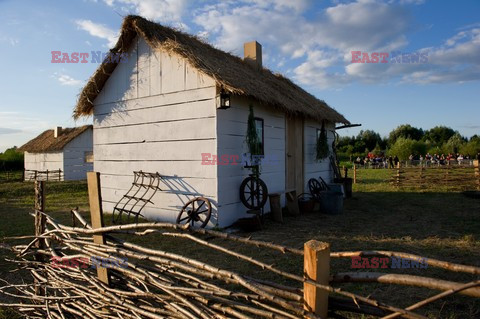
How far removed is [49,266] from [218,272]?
2086 millimetres

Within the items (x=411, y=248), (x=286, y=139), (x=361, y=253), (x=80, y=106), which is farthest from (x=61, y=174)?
(x=361, y=253)

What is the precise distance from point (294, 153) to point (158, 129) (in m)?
4.08

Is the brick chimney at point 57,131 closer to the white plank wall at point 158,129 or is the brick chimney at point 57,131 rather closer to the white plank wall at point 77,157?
the white plank wall at point 77,157

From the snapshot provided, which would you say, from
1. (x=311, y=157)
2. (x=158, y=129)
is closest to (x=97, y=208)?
(x=158, y=129)

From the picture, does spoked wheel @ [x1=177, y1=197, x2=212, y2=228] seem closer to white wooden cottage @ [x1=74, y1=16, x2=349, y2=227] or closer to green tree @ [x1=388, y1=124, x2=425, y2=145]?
white wooden cottage @ [x1=74, y1=16, x2=349, y2=227]

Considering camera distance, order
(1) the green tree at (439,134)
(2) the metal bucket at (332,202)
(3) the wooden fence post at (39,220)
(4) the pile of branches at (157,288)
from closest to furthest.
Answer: (4) the pile of branches at (157,288) < (3) the wooden fence post at (39,220) < (2) the metal bucket at (332,202) < (1) the green tree at (439,134)

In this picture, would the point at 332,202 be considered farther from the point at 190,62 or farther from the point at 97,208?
the point at 97,208

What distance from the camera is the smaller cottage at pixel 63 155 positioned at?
71.0 feet

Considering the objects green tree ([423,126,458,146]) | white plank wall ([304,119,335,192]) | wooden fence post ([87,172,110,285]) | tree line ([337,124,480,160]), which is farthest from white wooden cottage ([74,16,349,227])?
green tree ([423,126,458,146])

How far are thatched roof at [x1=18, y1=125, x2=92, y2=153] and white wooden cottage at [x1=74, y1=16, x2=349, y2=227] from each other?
1492cm

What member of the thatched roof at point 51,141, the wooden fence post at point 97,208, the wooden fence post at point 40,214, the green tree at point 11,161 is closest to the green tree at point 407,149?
the thatched roof at point 51,141

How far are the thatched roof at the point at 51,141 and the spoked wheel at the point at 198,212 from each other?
1854cm

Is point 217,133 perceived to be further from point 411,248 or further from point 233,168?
point 411,248

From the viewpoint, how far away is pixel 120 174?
8422mm
